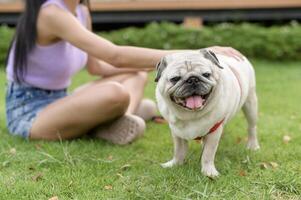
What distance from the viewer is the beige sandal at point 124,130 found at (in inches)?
135

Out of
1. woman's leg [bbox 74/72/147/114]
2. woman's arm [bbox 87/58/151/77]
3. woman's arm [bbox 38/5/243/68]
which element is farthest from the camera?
woman's arm [bbox 87/58/151/77]

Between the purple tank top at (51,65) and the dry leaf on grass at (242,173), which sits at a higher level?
the purple tank top at (51,65)

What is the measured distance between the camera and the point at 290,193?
2.44 m

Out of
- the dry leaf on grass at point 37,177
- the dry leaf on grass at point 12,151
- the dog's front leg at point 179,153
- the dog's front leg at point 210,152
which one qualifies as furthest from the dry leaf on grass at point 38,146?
the dog's front leg at point 210,152

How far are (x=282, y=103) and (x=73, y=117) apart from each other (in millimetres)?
2233

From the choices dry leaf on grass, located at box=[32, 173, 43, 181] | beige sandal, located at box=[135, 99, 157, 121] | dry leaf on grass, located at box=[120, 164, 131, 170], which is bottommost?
beige sandal, located at box=[135, 99, 157, 121]

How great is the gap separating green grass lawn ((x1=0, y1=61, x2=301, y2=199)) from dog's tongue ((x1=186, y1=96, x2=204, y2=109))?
0.37 metres

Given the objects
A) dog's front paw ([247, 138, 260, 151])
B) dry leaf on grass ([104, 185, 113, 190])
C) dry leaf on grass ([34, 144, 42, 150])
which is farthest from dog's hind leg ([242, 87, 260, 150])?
dry leaf on grass ([34, 144, 42, 150])

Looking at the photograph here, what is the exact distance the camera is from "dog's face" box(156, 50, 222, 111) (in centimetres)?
238

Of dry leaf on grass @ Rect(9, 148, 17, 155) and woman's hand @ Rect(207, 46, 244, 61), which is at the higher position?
woman's hand @ Rect(207, 46, 244, 61)

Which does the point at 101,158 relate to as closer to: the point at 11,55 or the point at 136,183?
the point at 136,183

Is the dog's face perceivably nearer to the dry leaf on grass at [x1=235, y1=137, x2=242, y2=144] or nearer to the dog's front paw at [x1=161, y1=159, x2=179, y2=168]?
the dog's front paw at [x1=161, y1=159, x2=179, y2=168]

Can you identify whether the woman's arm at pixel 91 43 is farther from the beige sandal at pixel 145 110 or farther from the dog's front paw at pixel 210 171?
the beige sandal at pixel 145 110

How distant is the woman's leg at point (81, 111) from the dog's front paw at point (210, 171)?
2.78 feet
